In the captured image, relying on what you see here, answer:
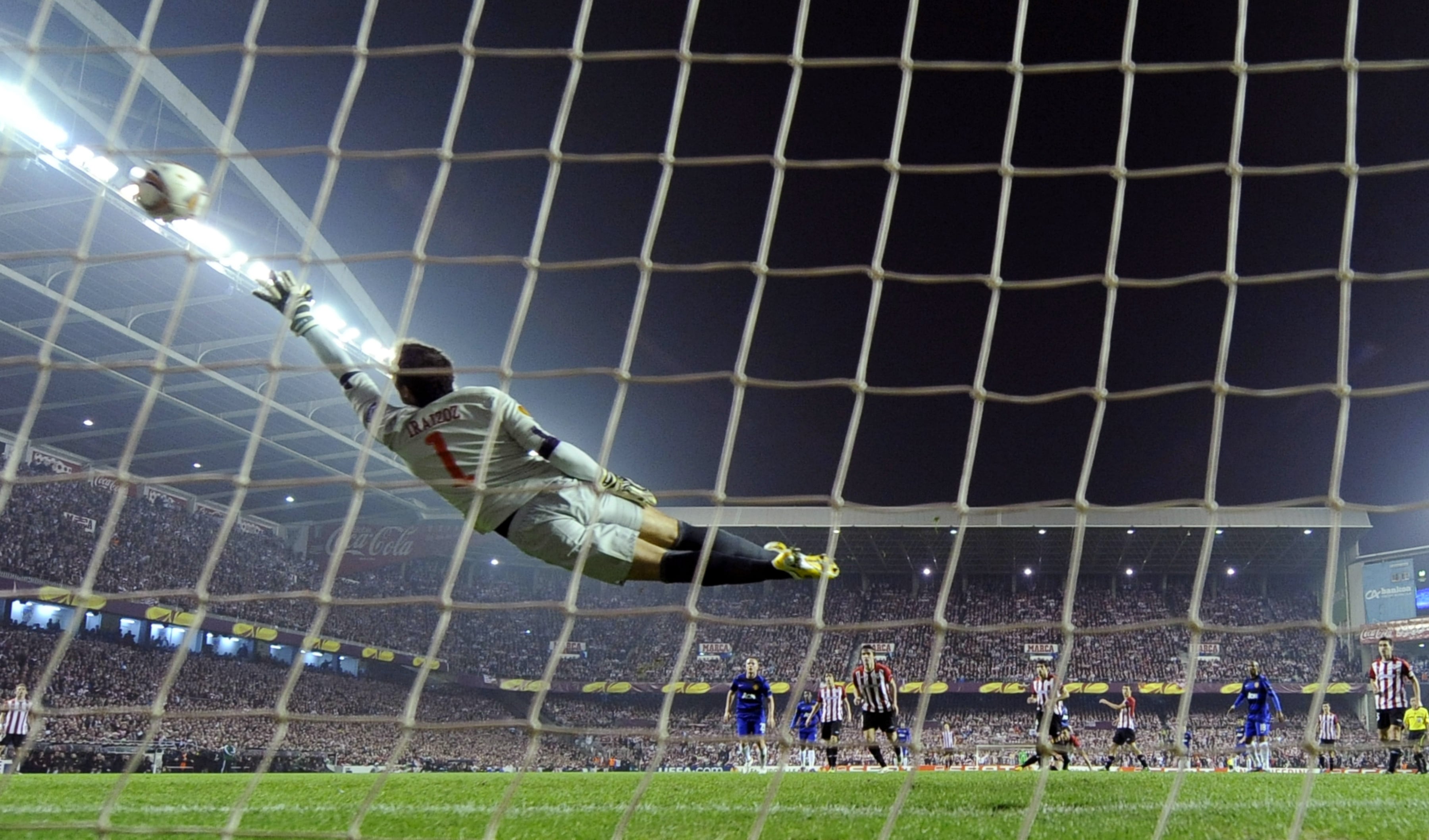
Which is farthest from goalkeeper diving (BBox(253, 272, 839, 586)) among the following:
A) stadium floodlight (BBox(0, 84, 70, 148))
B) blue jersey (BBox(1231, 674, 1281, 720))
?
stadium floodlight (BBox(0, 84, 70, 148))

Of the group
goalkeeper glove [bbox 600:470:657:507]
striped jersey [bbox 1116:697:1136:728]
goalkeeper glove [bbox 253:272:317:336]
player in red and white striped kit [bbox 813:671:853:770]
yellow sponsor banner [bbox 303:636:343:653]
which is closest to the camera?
goalkeeper glove [bbox 600:470:657:507]

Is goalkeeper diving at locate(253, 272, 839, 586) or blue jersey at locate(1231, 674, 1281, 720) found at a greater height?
blue jersey at locate(1231, 674, 1281, 720)

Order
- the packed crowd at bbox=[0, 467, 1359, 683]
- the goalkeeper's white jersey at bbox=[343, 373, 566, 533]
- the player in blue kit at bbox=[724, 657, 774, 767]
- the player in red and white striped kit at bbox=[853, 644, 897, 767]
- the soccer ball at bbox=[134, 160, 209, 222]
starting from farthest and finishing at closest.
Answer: the packed crowd at bbox=[0, 467, 1359, 683] → the player in blue kit at bbox=[724, 657, 774, 767] → the player in red and white striped kit at bbox=[853, 644, 897, 767] → the soccer ball at bbox=[134, 160, 209, 222] → the goalkeeper's white jersey at bbox=[343, 373, 566, 533]

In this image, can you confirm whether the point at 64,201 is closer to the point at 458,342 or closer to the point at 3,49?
the point at 458,342

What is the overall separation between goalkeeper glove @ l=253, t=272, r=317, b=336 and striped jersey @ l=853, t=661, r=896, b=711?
8937mm

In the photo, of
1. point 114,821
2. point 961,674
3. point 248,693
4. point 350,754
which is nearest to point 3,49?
point 114,821

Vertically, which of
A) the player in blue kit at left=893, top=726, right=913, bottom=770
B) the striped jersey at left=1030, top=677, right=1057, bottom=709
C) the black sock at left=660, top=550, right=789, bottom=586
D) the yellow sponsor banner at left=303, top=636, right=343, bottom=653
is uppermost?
the striped jersey at left=1030, top=677, right=1057, bottom=709

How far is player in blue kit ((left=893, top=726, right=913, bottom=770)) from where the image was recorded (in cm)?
684

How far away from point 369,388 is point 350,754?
84.8 ft

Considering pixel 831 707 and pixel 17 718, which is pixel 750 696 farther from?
pixel 17 718

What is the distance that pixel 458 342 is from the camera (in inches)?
1194

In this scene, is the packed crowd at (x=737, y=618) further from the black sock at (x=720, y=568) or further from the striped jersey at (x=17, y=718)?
the black sock at (x=720, y=568)

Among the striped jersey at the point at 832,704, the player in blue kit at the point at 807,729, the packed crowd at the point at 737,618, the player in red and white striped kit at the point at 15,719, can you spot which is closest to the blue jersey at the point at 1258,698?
the striped jersey at the point at 832,704

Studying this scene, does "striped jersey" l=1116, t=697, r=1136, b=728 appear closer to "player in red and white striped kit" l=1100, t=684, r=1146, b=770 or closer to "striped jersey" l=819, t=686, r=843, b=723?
"player in red and white striped kit" l=1100, t=684, r=1146, b=770
